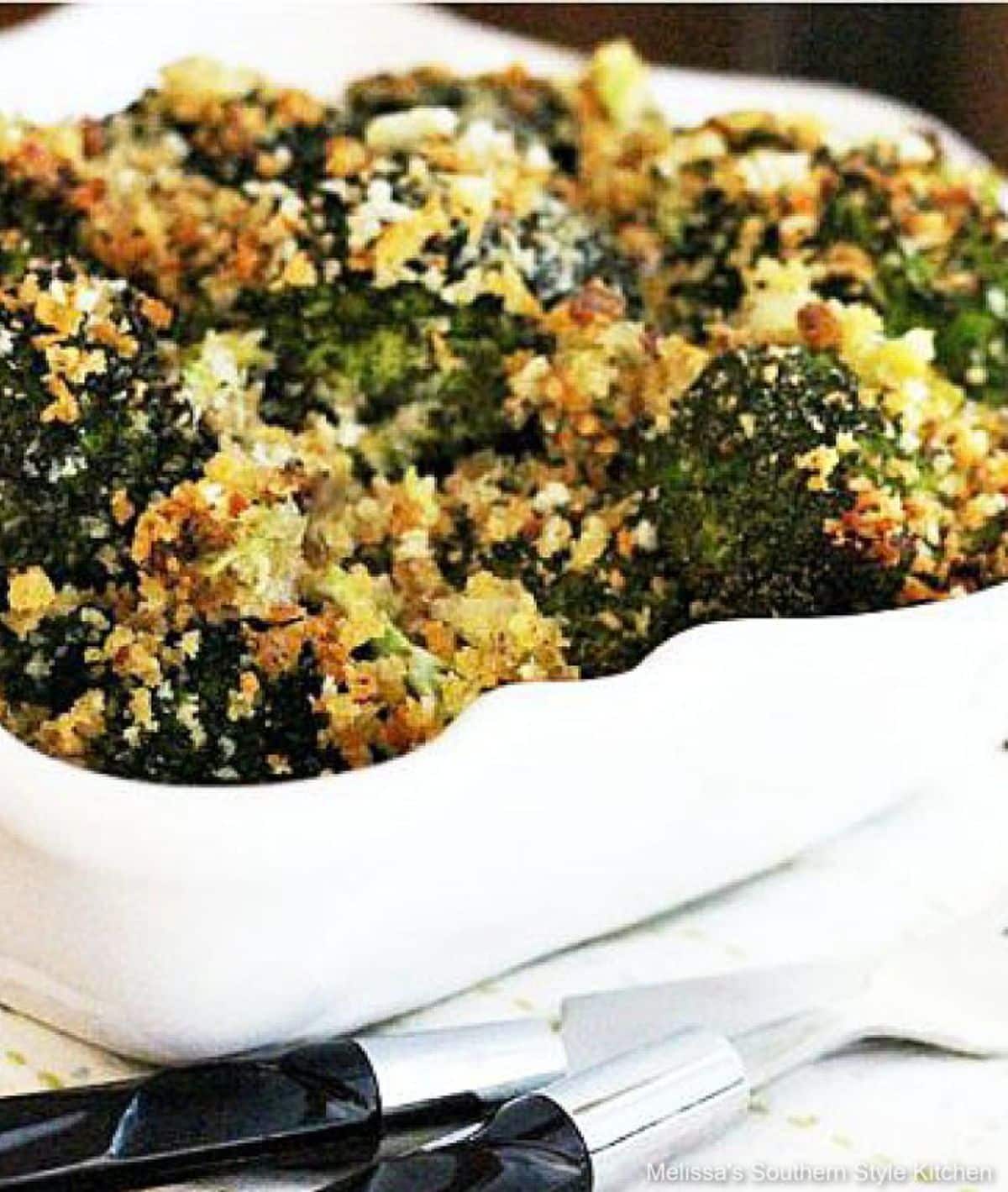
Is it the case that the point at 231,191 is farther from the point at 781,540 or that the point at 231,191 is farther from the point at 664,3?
the point at 664,3

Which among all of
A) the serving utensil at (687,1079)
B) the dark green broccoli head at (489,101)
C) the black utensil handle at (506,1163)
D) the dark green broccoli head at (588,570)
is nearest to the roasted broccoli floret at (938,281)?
the dark green broccoli head at (489,101)

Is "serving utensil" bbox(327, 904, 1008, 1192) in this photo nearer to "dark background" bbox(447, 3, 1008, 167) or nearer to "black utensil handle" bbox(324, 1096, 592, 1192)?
"black utensil handle" bbox(324, 1096, 592, 1192)

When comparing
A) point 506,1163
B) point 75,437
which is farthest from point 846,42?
point 506,1163

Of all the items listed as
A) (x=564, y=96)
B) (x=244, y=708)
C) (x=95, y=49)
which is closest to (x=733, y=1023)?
(x=244, y=708)

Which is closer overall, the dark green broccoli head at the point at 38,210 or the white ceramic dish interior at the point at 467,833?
the white ceramic dish interior at the point at 467,833

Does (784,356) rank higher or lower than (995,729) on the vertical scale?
higher

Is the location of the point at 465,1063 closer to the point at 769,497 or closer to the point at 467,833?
the point at 467,833

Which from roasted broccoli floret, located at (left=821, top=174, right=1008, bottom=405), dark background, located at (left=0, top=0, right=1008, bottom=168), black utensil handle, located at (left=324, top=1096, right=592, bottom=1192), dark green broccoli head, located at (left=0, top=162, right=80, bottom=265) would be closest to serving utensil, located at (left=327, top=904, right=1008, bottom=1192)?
black utensil handle, located at (left=324, top=1096, right=592, bottom=1192)

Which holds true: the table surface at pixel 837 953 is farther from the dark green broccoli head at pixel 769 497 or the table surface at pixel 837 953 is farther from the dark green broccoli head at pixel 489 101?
the dark green broccoli head at pixel 489 101
